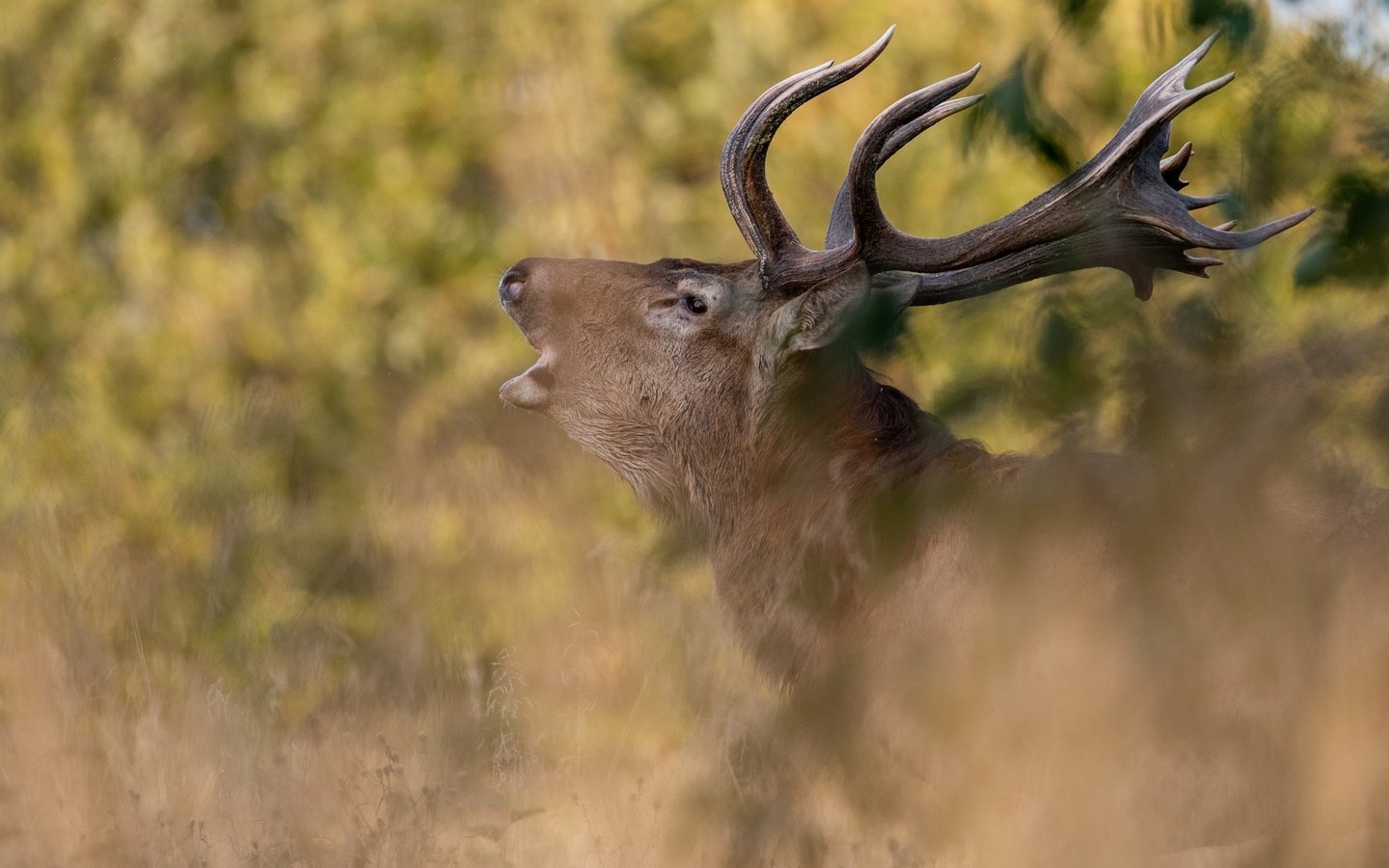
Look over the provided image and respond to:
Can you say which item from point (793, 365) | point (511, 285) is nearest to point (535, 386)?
point (511, 285)

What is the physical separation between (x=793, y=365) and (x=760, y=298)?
0.29 meters

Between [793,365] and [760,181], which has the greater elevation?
[760,181]

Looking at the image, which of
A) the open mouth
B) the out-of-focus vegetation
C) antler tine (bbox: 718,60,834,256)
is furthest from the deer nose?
the out-of-focus vegetation

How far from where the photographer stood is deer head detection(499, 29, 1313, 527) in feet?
11.9

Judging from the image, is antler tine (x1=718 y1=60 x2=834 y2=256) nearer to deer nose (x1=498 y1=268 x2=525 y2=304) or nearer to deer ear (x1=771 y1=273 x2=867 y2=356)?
deer ear (x1=771 y1=273 x2=867 y2=356)

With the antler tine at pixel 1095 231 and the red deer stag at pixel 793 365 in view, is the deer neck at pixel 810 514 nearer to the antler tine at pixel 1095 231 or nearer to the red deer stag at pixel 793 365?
the red deer stag at pixel 793 365

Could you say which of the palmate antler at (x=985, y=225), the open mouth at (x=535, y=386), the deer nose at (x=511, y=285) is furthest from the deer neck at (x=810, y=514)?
the deer nose at (x=511, y=285)

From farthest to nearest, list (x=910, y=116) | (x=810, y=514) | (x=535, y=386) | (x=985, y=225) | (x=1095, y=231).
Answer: (x=535, y=386)
(x=810, y=514)
(x=985, y=225)
(x=910, y=116)
(x=1095, y=231)

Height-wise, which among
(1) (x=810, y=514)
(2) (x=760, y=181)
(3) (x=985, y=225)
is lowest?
(1) (x=810, y=514)

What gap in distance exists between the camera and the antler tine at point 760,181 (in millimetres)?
4062

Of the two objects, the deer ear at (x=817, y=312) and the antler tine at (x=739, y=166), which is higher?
the antler tine at (x=739, y=166)

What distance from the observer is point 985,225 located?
3.98 meters

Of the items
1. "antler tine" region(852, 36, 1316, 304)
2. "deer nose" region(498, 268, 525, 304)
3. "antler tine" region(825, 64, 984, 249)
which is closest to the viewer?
"antler tine" region(852, 36, 1316, 304)

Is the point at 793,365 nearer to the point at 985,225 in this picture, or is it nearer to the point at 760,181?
the point at 760,181
